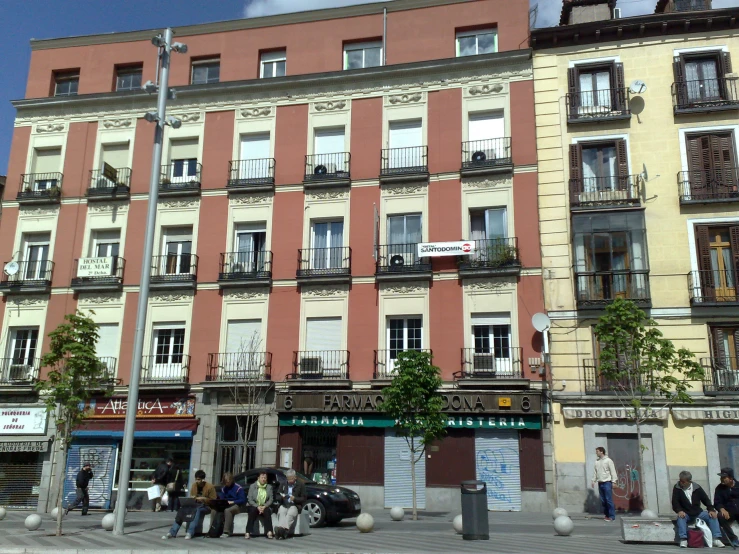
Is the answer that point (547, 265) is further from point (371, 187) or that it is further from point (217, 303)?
point (217, 303)

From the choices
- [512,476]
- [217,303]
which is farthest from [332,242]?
[512,476]

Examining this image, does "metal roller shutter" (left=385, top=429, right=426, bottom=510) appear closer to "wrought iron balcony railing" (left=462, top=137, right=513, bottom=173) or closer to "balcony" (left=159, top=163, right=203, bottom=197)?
"wrought iron balcony railing" (left=462, top=137, right=513, bottom=173)

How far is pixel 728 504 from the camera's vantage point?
13.9 meters

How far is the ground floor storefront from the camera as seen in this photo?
73.5 feet

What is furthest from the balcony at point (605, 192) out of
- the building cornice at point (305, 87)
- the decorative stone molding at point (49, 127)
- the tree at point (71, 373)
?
the decorative stone molding at point (49, 127)

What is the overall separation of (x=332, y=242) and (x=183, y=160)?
23.7 feet

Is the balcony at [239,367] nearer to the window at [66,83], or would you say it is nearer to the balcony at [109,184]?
the balcony at [109,184]

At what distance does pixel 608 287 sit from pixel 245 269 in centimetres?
1287

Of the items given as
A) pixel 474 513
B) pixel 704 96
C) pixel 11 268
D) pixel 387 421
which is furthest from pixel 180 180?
pixel 704 96

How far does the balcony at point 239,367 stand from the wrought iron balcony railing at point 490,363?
677 cm

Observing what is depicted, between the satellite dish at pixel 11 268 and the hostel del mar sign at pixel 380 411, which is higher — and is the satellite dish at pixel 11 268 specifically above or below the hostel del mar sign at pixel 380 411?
above

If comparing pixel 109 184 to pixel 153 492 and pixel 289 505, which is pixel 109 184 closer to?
pixel 153 492

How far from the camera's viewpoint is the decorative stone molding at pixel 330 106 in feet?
88.5

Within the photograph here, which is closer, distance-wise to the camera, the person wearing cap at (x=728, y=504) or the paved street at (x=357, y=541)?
the paved street at (x=357, y=541)
